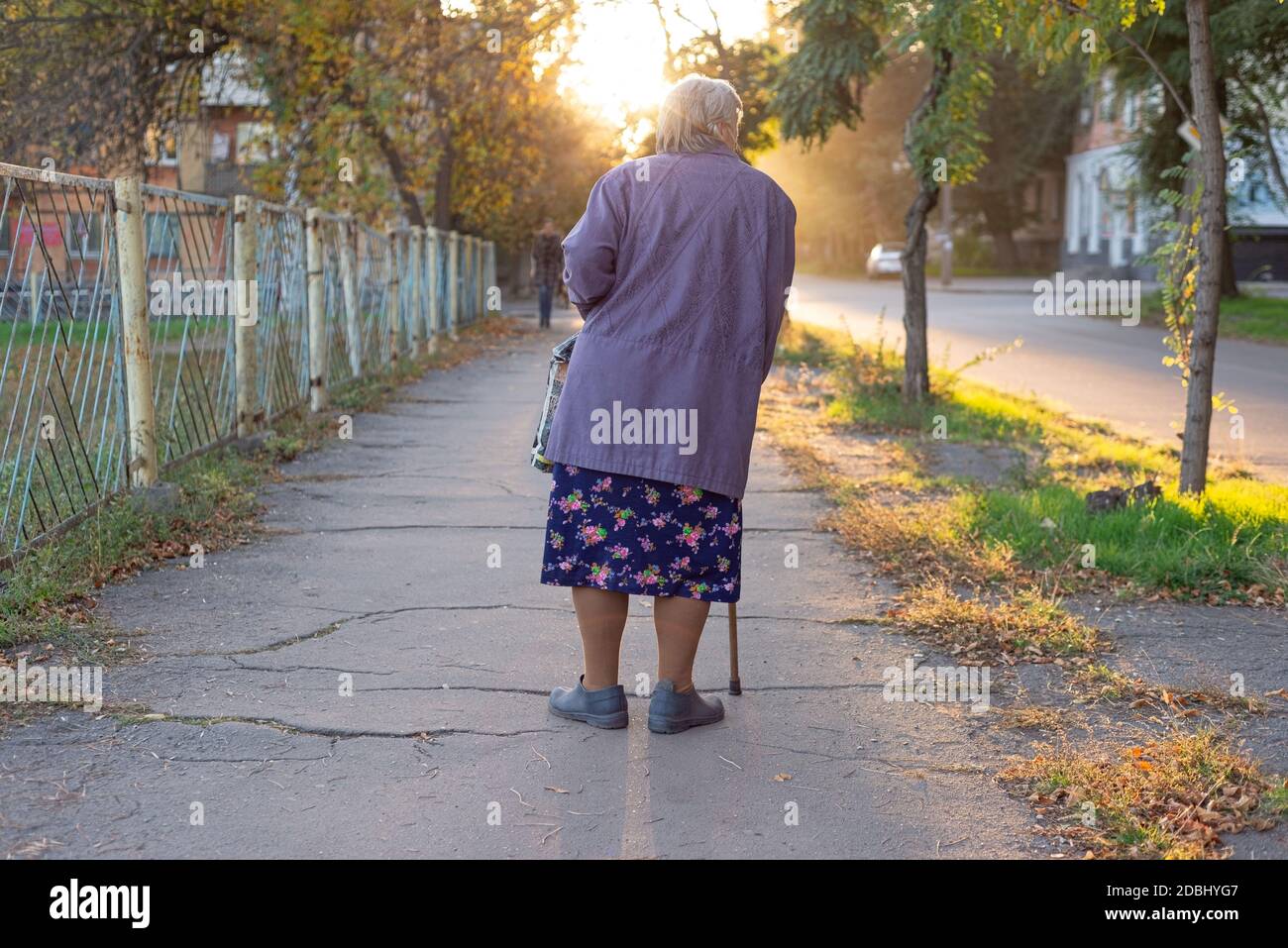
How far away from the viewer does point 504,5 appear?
57.9 ft

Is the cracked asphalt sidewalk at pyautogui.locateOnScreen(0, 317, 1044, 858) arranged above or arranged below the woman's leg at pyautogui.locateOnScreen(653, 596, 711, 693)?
below

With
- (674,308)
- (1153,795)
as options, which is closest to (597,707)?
(674,308)

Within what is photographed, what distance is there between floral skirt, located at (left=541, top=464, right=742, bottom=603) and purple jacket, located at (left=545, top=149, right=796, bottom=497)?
88 millimetres

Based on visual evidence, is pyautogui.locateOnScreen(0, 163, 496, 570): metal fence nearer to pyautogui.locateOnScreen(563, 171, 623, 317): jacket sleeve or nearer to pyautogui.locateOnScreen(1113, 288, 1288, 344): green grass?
pyautogui.locateOnScreen(563, 171, 623, 317): jacket sleeve

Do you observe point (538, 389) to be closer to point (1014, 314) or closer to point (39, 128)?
point (39, 128)

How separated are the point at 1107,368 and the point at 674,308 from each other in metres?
14.3

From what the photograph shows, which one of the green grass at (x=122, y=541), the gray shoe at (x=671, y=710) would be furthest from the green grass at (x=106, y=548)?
the gray shoe at (x=671, y=710)

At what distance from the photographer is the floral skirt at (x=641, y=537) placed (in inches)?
168

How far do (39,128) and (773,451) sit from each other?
34.0ft

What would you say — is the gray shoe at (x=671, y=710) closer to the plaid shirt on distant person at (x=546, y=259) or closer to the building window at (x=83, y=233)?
the building window at (x=83, y=233)

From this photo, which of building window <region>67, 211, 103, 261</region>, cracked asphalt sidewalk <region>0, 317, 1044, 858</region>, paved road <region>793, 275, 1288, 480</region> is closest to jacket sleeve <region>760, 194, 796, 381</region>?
cracked asphalt sidewalk <region>0, 317, 1044, 858</region>

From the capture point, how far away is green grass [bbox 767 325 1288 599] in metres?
6.20
